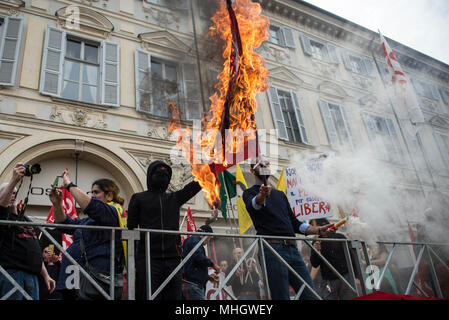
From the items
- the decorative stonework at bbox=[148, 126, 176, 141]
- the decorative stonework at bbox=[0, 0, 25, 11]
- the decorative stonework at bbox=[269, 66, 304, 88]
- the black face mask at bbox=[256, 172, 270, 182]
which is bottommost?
the black face mask at bbox=[256, 172, 270, 182]

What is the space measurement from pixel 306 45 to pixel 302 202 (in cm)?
973

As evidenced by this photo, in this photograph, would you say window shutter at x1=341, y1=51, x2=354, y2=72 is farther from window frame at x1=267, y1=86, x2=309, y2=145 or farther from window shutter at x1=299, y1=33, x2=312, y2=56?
window frame at x1=267, y1=86, x2=309, y2=145

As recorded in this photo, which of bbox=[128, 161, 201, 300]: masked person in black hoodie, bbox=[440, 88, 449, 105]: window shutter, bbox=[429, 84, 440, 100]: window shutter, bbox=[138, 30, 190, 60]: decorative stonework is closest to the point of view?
bbox=[128, 161, 201, 300]: masked person in black hoodie

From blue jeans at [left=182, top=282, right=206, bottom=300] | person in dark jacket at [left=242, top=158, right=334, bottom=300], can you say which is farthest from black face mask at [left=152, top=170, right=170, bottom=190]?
blue jeans at [left=182, top=282, right=206, bottom=300]

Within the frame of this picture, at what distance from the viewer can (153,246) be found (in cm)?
309

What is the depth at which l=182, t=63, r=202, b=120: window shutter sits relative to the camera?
9852 millimetres

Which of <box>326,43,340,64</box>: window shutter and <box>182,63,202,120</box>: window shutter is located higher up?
<box>326,43,340,64</box>: window shutter

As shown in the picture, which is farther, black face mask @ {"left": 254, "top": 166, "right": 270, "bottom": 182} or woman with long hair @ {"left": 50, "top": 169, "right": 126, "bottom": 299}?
black face mask @ {"left": 254, "top": 166, "right": 270, "bottom": 182}

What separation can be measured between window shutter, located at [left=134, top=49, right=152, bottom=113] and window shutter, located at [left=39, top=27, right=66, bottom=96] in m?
1.98

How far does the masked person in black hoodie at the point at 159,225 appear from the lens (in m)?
3.01
